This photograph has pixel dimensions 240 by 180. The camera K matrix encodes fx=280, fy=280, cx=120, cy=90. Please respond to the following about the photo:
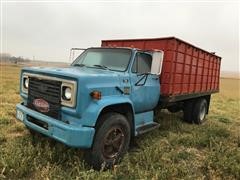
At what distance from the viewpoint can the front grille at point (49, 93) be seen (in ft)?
14.6

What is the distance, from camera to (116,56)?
5.80 meters

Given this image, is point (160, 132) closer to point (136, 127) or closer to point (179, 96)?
point (179, 96)

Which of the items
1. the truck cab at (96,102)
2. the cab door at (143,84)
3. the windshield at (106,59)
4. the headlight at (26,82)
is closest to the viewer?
the truck cab at (96,102)

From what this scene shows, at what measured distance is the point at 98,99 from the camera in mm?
4375

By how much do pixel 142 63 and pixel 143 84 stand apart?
537 millimetres

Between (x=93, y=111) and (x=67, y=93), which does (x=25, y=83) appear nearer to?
(x=67, y=93)

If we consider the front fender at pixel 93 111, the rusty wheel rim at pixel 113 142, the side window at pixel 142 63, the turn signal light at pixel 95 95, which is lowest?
the rusty wheel rim at pixel 113 142

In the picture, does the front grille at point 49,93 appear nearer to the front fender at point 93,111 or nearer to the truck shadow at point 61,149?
the front fender at point 93,111

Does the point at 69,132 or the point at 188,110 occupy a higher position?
the point at 69,132

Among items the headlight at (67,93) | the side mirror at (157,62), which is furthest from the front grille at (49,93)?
the side mirror at (157,62)

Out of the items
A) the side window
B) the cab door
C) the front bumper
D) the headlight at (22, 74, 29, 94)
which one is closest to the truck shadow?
the front bumper

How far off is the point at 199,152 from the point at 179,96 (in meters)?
1.70

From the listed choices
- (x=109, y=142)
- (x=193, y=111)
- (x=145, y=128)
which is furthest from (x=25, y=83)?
(x=193, y=111)

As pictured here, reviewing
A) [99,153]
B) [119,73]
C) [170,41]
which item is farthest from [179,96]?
[99,153]
